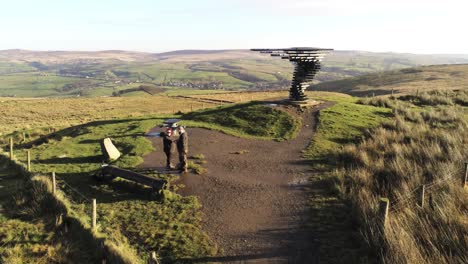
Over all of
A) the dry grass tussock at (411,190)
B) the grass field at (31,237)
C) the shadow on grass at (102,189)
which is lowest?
the grass field at (31,237)

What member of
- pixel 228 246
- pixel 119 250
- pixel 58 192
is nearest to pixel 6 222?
pixel 58 192

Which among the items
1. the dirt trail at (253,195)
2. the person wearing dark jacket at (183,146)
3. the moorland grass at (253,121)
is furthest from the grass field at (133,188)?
the person wearing dark jacket at (183,146)

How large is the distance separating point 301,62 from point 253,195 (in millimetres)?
17206

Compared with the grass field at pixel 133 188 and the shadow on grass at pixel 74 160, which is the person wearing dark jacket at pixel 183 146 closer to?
the grass field at pixel 133 188

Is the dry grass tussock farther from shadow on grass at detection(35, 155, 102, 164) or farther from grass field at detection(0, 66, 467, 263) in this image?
shadow on grass at detection(35, 155, 102, 164)

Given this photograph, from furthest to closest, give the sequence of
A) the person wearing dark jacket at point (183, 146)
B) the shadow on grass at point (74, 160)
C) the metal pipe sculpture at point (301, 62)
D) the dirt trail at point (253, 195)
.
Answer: the metal pipe sculpture at point (301, 62) → the shadow on grass at point (74, 160) → the person wearing dark jacket at point (183, 146) → the dirt trail at point (253, 195)

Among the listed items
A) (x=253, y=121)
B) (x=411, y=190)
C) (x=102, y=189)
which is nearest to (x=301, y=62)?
(x=253, y=121)

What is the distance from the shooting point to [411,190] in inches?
500

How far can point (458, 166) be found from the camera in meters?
14.2

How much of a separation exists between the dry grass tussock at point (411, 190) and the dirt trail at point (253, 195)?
1.91 meters

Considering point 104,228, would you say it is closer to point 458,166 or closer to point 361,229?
point 361,229

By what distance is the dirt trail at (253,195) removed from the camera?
1026 centimetres

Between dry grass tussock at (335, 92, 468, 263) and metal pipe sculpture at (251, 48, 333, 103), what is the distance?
791 centimetres

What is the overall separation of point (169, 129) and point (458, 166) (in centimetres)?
1215
